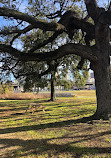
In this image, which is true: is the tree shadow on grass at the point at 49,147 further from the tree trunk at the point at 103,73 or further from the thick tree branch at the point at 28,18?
the thick tree branch at the point at 28,18

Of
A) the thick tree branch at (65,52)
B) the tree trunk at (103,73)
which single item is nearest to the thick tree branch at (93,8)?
the tree trunk at (103,73)

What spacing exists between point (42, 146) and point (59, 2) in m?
10.2

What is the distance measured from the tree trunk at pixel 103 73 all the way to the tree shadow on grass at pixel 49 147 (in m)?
1.65

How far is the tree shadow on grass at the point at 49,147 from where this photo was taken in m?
4.06

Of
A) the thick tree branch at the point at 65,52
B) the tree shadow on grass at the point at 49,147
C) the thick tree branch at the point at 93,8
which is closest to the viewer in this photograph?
the tree shadow on grass at the point at 49,147

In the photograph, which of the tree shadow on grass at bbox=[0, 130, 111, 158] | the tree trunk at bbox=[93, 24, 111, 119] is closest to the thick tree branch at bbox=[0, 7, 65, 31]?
the tree trunk at bbox=[93, 24, 111, 119]

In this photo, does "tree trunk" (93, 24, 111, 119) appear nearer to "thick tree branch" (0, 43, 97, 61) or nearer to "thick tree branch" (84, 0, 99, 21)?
"thick tree branch" (0, 43, 97, 61)

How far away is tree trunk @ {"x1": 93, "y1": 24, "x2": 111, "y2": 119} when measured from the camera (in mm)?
6879

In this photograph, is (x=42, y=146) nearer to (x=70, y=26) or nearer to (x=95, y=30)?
(x=95, y=30)

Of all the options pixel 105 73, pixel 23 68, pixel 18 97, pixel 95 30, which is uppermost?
pixel 95 30

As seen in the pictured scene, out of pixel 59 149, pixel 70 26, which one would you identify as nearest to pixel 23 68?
pixel 70 26

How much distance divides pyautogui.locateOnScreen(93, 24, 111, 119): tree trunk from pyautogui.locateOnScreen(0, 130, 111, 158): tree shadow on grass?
1.65m

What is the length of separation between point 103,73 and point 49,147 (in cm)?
425

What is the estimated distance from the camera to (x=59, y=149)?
4.31 meters
